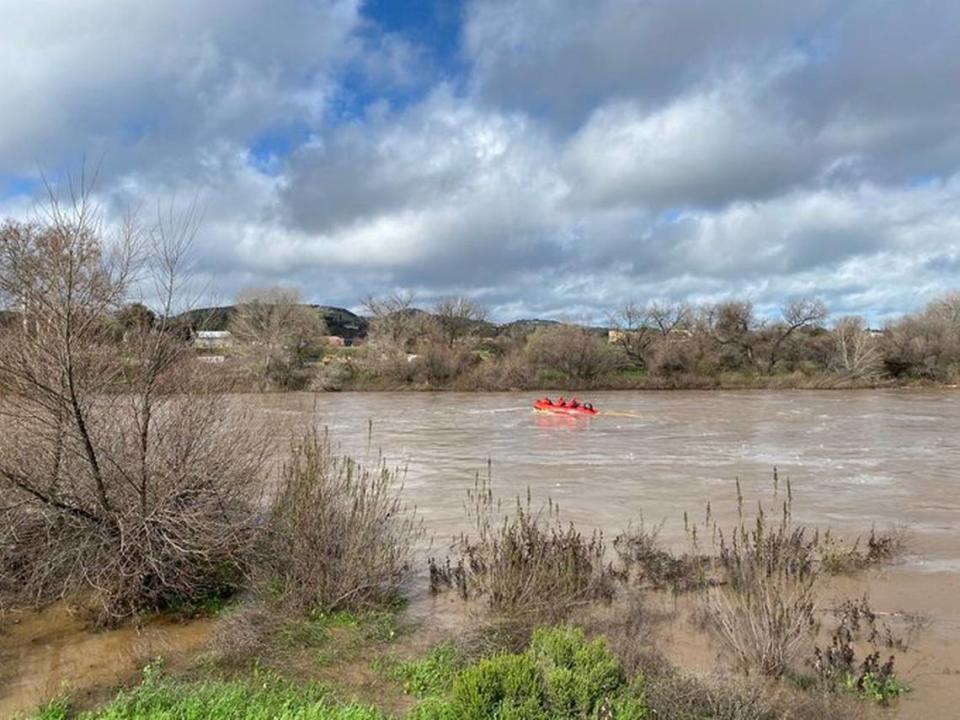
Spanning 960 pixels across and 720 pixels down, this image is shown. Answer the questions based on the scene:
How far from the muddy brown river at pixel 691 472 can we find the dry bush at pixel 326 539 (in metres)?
0.82

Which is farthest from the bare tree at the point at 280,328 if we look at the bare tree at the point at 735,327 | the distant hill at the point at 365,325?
the bare tree at the point at 735,327

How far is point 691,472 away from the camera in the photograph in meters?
19.6

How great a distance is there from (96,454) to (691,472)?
51.4 ft

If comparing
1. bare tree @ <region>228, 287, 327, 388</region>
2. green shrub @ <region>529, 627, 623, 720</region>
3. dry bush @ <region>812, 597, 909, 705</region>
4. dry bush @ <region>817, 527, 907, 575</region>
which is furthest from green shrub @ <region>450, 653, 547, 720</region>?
bare tree @ <region>228, 287, 327, 388</region>

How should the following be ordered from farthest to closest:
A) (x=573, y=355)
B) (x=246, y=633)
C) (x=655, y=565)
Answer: (x=573, y=355), (x=655, y=565), (x=246, y=633)

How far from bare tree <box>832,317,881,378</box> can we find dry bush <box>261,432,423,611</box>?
64968 mm

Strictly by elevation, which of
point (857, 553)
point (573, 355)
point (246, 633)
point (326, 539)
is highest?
point (573, 355)

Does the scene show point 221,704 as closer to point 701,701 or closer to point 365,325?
point 701,701

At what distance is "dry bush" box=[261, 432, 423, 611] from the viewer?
730cm

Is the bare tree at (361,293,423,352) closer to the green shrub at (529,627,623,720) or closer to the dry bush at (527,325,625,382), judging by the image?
the dry bush at (527,325,625,382)

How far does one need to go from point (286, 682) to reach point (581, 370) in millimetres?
59356

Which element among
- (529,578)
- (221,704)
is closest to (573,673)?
(221,704)

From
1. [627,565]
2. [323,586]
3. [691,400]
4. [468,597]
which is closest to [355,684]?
[323,586]

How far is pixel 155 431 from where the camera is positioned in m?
7.47
